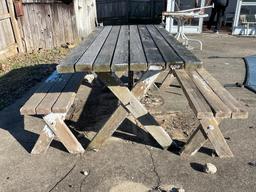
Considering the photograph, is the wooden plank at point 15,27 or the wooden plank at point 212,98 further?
the wooden plank at point 15,27

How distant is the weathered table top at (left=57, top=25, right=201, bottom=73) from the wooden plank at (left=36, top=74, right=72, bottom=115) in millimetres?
480

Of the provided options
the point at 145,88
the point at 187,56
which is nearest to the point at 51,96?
the point at 145,88

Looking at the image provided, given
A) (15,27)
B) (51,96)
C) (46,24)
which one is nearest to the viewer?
(51,96)

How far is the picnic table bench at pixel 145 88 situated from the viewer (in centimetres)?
240

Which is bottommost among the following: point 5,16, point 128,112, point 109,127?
point 109,127

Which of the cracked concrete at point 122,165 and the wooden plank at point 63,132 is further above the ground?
the wooden plank at point 63,132

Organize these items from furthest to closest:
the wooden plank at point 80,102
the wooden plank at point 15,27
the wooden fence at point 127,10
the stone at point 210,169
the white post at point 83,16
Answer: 1. the wooden fence at point 127,10
2. the white post at point 83,16
3. the wooden plank at point 15,27
4. the wooden plank at point 80,102
5. the stone at point 210,169

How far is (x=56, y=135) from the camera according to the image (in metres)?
2.79

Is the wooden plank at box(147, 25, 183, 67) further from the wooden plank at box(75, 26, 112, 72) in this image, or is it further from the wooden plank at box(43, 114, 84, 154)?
the wooden plank at box(43, 114, 84, 154)

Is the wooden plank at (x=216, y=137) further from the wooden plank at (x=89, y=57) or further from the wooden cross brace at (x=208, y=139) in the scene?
the wooden plank at (x=89, y=57)

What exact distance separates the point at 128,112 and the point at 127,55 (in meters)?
0.59

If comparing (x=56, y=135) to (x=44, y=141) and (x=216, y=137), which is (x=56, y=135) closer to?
(x=44, y=141)

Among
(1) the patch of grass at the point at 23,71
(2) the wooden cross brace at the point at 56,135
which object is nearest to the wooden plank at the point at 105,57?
(2) the wooden cross brace at the point at 56,135

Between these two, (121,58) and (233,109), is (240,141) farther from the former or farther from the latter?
(121,58)
